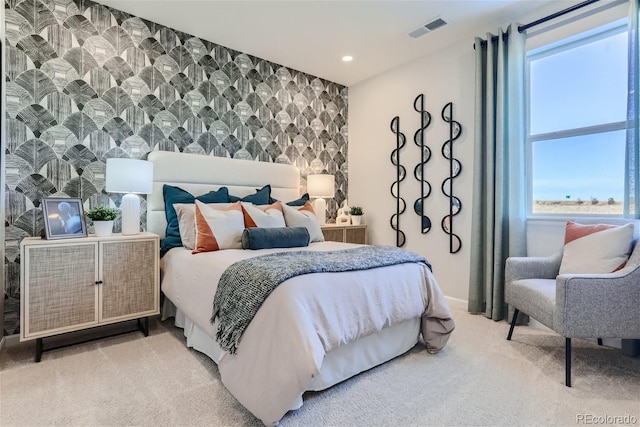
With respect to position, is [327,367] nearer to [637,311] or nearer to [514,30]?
[637,311]

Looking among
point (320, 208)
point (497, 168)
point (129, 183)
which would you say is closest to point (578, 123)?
point (497, 168)

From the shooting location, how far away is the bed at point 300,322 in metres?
1.53

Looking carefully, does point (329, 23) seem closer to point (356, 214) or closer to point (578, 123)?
point (356, 214)

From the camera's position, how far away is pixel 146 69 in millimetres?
3113

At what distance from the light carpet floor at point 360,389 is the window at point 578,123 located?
3.97ft

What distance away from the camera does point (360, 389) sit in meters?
1.89

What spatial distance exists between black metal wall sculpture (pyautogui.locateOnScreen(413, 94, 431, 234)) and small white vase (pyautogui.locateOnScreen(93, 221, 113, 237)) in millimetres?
3048

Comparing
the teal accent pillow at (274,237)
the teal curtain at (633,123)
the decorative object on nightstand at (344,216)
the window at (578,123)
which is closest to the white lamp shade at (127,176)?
the teal accent pillow at (274,237)

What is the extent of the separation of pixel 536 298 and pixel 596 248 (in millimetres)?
→ 539

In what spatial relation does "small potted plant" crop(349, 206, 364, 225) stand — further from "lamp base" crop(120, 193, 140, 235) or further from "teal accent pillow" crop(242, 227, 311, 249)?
"lamp base" crop(120, 193, 140, 235)

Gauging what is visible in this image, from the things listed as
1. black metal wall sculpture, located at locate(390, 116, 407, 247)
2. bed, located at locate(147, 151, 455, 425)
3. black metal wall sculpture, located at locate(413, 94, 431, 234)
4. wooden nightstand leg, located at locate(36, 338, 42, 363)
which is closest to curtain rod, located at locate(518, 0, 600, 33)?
black metal wall sculpture, located at locate(413, 94, 431, 234)

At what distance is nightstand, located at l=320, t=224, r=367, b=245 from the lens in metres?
3.92

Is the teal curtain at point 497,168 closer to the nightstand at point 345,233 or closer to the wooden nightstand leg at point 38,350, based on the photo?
the nightstand at point 345,233

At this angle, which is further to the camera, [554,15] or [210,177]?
[210,177]
